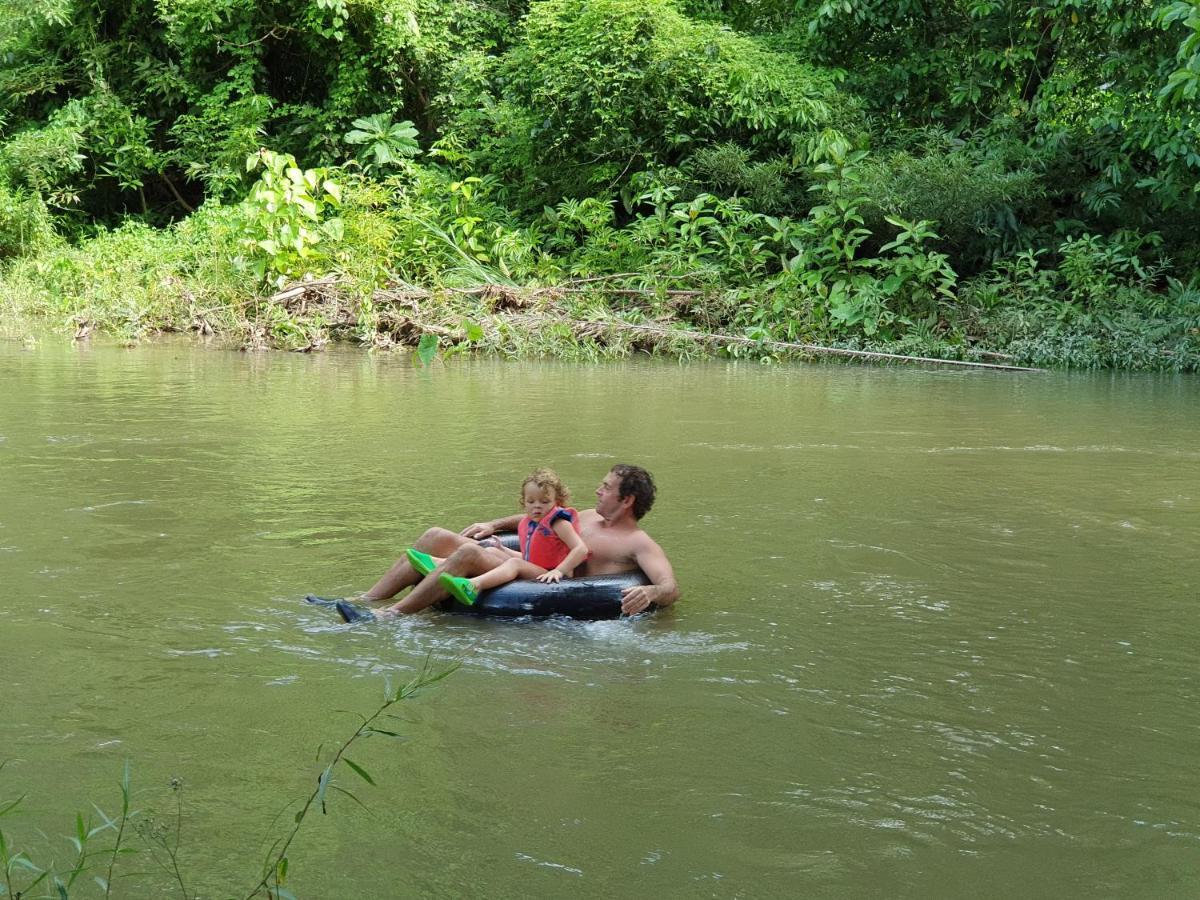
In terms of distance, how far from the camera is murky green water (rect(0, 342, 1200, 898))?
359 cm

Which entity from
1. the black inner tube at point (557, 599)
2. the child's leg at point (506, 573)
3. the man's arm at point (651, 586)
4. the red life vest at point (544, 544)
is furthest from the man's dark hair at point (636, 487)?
the child's leg at point (506, 573)

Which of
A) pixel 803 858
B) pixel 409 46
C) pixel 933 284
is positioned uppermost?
pixel 409 46

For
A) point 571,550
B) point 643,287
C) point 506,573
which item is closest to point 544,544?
point 571,550

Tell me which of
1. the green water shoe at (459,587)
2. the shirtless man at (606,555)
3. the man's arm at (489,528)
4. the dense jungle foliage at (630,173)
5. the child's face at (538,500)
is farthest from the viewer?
the dense jungle foliage at (630,173)

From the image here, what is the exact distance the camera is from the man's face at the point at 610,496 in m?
6.14

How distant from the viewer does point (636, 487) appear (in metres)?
6.16

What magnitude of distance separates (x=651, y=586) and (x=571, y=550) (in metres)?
0.42

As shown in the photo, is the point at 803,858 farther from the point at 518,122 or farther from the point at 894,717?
the point at 518,122

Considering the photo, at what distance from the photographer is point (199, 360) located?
16.8 m

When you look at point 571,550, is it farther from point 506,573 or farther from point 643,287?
point 643,287

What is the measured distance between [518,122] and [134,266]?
21.3ft

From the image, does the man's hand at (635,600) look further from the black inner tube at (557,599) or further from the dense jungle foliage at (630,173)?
the dense jungle foliage at (630,173)

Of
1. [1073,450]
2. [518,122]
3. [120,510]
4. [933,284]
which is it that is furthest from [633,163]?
[120,510]

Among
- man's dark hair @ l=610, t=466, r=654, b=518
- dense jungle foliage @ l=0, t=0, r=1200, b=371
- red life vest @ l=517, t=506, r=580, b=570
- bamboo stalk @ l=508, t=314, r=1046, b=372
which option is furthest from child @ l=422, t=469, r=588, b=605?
bamboo stalk @ l=508, t=314, r=1046, b=372
